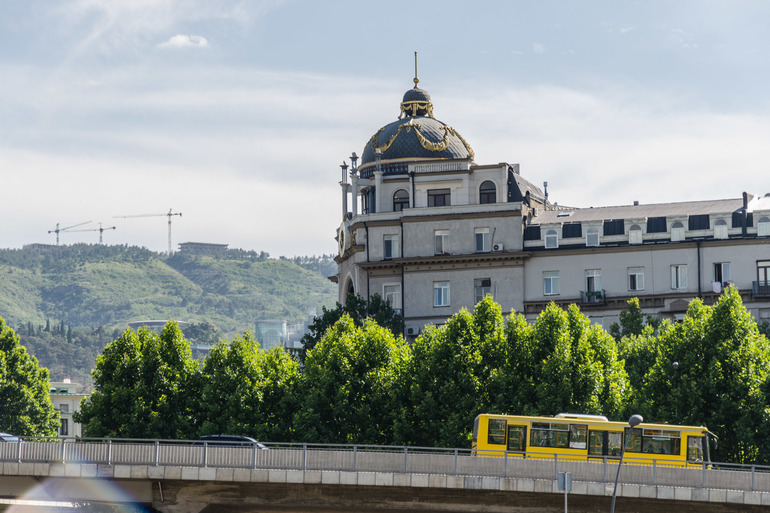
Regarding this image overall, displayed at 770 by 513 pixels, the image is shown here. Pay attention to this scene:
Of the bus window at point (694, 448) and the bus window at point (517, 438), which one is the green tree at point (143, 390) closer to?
the bus window at point (517, 438)

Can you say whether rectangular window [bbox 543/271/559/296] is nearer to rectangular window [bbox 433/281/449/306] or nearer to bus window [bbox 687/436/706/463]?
rectangular window [bbox 433/281/449/306]

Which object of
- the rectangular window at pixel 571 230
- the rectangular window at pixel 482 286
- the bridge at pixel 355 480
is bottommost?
the bridge at pixel 355 480

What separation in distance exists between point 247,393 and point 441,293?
36.8 metres

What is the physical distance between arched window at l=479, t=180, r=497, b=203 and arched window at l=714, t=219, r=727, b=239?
19.4 metres

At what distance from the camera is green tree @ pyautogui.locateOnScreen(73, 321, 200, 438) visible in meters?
81.4

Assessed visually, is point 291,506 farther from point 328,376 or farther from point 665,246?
point 665,246

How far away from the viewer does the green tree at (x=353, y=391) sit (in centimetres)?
8006

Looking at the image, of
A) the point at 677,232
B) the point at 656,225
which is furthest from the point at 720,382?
the point at 656,225

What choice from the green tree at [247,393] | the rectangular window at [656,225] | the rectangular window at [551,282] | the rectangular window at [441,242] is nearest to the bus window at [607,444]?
the green tree at [247,393]

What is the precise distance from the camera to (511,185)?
121 meters

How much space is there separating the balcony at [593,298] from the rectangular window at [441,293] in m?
11.7

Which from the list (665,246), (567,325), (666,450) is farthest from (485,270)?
(666,450)

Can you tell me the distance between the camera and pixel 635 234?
11306 centimetres

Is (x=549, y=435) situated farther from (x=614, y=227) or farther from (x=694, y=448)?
(x=614, y=227)
